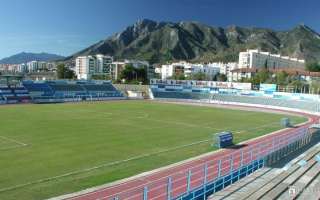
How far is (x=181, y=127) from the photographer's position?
38.7 meters

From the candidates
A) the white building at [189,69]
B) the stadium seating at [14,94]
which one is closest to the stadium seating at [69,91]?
the stadium seating at [14,94]

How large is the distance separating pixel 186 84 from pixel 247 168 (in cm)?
7232

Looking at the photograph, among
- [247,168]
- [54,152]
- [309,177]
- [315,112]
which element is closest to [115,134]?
[54,152]

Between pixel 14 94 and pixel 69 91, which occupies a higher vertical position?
pixel 69 91

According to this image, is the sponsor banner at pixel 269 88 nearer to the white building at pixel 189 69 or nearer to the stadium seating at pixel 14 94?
the stadium seating at pixel 14 94

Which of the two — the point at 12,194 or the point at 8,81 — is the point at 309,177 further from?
the point at 8,81

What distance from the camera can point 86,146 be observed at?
2673 cm

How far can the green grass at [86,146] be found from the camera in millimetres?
18406

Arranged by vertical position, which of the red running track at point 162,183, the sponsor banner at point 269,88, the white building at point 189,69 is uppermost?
the white building at point 189,69

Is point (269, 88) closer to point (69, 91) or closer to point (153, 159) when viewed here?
point (69, 91)

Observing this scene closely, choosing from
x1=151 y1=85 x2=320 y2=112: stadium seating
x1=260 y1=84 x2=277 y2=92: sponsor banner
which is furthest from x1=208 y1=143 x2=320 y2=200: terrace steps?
x1=260 y1=84 x2=277 y2=92: sponsor banner

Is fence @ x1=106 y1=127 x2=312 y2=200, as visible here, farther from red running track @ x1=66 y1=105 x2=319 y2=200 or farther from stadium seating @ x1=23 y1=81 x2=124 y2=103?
stadium seating @ x1=23 y1=81 x2=124 y2=103

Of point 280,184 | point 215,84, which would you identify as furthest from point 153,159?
point 215,84

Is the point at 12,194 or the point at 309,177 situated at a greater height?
the point at 309,177
